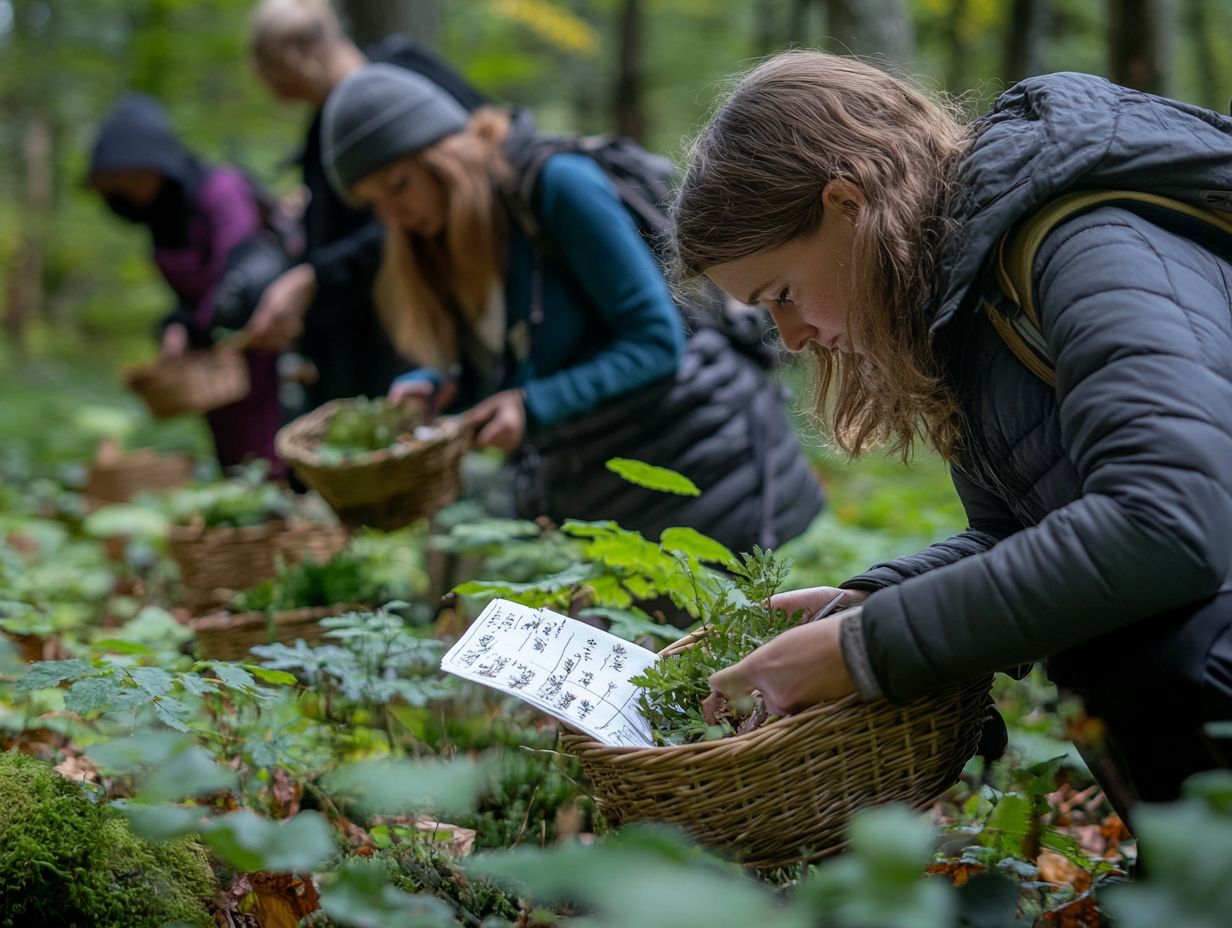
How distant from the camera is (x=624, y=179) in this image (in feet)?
11.2

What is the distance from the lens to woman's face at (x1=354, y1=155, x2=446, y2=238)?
3490 millimetres

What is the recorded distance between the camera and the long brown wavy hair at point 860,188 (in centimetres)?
174

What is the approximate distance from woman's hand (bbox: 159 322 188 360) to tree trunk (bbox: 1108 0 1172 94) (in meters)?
4.88

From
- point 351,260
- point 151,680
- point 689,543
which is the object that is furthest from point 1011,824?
point 351,260

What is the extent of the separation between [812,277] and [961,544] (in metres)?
0.55

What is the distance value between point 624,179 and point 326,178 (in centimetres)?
209

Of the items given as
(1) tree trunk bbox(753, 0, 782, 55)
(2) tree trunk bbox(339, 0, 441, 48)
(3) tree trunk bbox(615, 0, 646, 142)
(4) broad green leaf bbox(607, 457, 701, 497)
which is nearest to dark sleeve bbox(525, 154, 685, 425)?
(4) broad green leaf bbox(607, 457, 701, 497)

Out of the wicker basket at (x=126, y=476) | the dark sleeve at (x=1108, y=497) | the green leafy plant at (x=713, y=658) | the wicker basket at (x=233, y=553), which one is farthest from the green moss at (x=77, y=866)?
the wicker basket at (x=126, y=476)

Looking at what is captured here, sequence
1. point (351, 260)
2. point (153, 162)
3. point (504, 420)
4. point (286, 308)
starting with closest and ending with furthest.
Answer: point (504, 420) → point (351, 260) → point (286, 308) → point (153, 162)

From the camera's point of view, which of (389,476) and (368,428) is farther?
(368,428)

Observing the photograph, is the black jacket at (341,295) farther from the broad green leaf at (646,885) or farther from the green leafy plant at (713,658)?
the broad green leaf at (646,885)

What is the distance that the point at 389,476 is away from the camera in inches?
131

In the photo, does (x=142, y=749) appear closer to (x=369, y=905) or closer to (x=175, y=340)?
(x=369, y=905)

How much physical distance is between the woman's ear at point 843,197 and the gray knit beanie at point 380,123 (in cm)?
200
